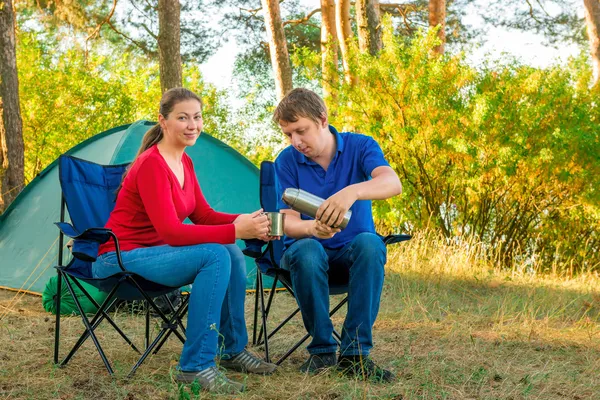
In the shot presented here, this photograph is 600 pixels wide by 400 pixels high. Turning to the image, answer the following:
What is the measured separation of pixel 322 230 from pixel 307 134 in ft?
1.25

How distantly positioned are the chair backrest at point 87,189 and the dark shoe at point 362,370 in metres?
1.07

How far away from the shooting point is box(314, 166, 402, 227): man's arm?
2.38 metres

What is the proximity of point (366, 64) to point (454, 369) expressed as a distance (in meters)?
3.63

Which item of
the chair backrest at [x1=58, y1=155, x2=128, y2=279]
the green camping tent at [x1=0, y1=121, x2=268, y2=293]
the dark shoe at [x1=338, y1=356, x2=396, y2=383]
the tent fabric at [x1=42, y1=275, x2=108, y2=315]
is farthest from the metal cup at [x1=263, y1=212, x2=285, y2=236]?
the green camping tent at [x1=0, y1=121, x2=268, y2=293]

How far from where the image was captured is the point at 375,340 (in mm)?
3475

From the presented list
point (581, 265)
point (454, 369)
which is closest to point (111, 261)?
point (454, 369)

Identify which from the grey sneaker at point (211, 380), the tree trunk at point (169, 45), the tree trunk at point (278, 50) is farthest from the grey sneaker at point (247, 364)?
the tree trunk at point (278, 50)

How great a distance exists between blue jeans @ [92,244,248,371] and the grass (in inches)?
5.1

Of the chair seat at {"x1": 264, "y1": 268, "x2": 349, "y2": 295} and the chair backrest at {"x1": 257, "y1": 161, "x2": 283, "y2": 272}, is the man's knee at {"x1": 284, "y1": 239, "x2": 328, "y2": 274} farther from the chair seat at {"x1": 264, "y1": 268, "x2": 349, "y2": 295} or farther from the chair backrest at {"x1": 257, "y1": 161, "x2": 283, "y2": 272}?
the chair backrest at {"x1": 257, "y1": 161, "x2": 283, "y2": 272}

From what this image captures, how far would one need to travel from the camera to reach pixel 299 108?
2.61 metres

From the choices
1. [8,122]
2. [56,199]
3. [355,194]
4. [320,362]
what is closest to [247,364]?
[320,362]

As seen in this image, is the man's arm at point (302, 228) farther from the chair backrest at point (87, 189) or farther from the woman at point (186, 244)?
the chair backrest at point (87, 189)

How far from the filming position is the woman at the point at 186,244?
7.80ft

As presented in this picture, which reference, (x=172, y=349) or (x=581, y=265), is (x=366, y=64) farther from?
(x=172, y=349)
